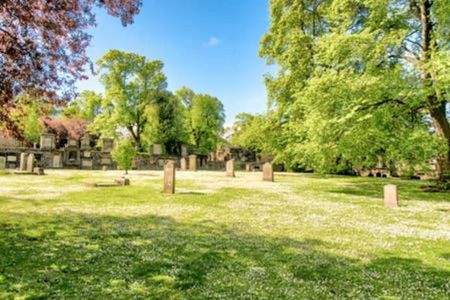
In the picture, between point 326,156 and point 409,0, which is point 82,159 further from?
point 409,0

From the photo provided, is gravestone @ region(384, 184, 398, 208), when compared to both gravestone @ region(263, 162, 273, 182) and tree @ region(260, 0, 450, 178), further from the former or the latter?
gravestone @ region(263, 162, 273, 182)

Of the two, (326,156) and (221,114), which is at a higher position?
(221,114)

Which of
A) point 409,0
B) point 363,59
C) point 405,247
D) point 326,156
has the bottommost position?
point 405,247

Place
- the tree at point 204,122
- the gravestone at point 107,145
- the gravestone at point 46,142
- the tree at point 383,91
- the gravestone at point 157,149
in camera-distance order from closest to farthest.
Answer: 1. the tree at point 383,91
2. the gravestone at point 46,142
3. the gravestone at point 107,145
4. the gravestone at point 157,149
5. the tree at point 204,122

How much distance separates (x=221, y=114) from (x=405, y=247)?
67.1 m

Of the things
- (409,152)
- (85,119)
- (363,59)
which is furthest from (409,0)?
(85,119)

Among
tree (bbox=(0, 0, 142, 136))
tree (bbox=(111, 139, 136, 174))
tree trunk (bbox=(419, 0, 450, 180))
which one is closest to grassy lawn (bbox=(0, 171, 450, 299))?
tree (bbox=(0, 0, 142, 136))

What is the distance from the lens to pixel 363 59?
69.3ft

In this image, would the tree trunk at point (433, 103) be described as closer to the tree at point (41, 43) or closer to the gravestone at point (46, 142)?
the tree at point (41, 43)

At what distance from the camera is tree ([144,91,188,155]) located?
183 feet

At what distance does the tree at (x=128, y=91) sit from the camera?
5444 centimetres

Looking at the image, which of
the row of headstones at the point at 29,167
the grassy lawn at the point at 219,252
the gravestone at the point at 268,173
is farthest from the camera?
the row of headstones at the point at 29,167

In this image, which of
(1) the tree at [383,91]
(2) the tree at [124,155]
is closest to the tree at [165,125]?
(2) the tree at [124,155]

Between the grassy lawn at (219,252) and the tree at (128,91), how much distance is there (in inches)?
1685
